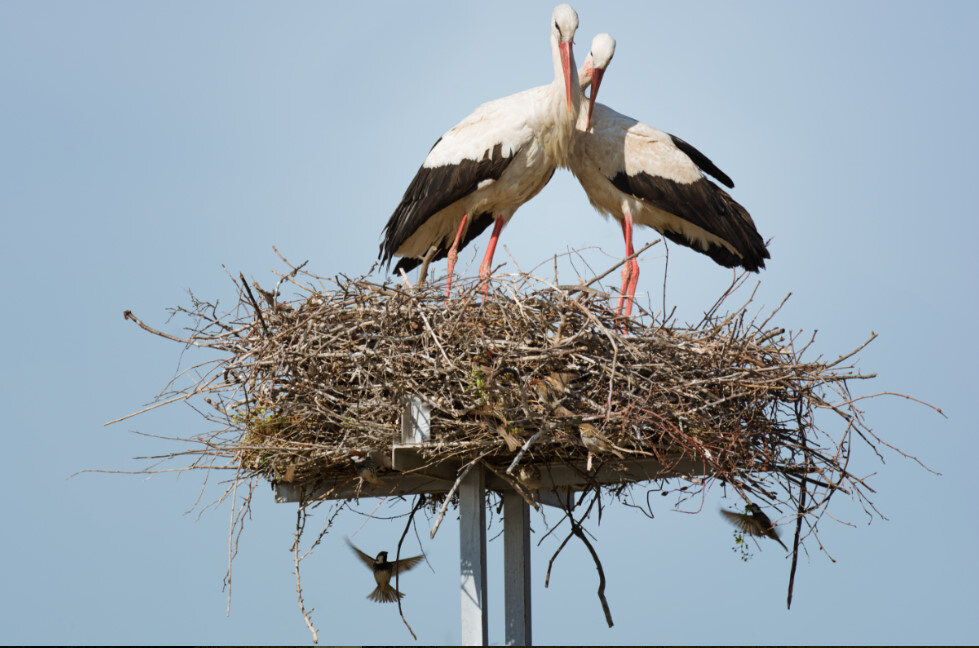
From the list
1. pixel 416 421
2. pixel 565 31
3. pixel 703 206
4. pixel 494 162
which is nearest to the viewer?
pixel 416 421

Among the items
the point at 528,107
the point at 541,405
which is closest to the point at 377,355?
the point at 541,405

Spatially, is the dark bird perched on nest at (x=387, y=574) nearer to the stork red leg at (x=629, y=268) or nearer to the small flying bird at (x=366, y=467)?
the small flying bird at (x=366, y=467)

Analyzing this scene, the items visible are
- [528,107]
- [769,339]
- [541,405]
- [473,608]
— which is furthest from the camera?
[528,107]

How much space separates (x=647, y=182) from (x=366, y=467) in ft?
8.56

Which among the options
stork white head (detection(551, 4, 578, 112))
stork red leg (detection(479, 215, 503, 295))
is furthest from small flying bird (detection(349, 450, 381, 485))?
stork white head (detection(551, 4, 578, 112))

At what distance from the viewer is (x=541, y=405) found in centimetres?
443

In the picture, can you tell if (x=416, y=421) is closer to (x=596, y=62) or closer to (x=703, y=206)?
(x=703, y=206)

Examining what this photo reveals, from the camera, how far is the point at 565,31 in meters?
6.34

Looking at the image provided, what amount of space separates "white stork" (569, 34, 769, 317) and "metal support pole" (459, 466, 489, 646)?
6.06 ft

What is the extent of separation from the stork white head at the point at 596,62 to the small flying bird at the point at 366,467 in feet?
8.41

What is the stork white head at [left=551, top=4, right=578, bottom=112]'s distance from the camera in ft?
20.5

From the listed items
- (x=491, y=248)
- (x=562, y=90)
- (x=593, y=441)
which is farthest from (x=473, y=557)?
(x=562, y=90)

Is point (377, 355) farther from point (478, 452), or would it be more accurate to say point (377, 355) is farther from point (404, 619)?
point (404, 619)

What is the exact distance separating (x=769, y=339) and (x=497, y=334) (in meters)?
1.35
